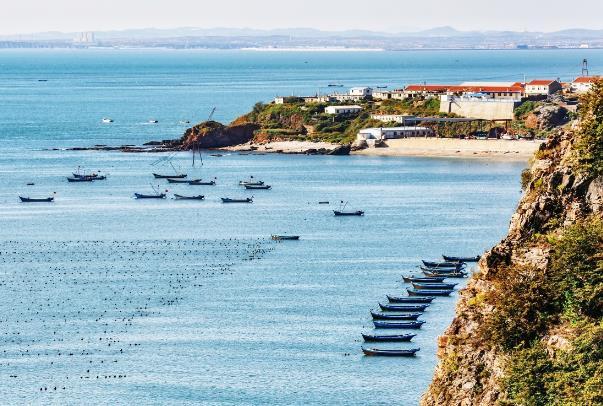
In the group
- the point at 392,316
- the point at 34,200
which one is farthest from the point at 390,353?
the point at 34,200

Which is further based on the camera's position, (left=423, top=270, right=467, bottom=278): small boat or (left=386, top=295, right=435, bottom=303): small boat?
(left=423, top=270, right=467, bottom=278): small boat

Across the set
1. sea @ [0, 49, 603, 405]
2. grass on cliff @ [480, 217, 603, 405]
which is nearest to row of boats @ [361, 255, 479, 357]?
sea @ [0, 49, 603, 405]

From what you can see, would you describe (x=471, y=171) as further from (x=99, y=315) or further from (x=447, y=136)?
(x=99, y=315)

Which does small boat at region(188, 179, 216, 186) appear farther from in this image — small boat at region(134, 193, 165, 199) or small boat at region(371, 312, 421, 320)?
small boat at region(371, 312, 421, 320)

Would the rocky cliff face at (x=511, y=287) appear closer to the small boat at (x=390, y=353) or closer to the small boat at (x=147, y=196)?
the small boat at (x=390, y=353)

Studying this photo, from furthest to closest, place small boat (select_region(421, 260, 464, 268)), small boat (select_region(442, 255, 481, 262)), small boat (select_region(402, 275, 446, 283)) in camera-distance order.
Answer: small boat (select_region(442, 255, 481, 262)) → small boat (select_region(421, 260, 464, 268)) → small boat (select_region(402, 275, 446, 283))

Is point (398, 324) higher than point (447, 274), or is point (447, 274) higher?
point (398, 324)

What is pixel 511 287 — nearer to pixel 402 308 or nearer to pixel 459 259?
pixel 402 308
